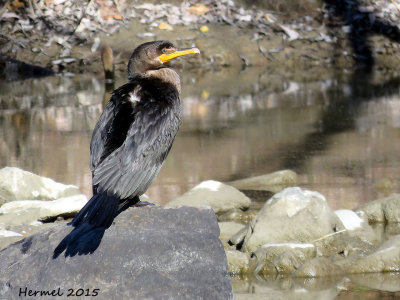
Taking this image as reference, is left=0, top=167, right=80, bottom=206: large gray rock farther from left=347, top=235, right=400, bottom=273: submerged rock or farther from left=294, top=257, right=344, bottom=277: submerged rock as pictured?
left=347, top=235, right=400, bottom=273: submerged rock

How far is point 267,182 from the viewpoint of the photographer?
30.3 feet

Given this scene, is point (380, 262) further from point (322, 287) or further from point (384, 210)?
point (384, 210)

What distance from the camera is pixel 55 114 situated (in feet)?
46.2

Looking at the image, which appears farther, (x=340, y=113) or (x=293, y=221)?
(x=340, y=113)

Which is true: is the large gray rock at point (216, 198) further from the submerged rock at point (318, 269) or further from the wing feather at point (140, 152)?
the wing feather at point (140, 152)

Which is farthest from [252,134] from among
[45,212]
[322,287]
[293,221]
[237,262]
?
[322,287]

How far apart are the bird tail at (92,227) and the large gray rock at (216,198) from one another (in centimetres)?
308

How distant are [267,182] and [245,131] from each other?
10.3 feet

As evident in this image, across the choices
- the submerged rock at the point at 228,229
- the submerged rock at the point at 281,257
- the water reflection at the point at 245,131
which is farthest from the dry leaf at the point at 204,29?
the submerged rock at the point at 281,257

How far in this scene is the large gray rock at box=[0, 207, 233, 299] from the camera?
486 centimetres

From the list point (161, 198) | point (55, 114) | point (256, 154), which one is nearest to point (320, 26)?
Result: point (55, 114)

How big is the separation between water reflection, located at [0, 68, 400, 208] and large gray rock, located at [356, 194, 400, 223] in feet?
1.49

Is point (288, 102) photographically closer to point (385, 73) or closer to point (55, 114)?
point (55, 114)

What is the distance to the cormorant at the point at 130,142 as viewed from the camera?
4980 mm
